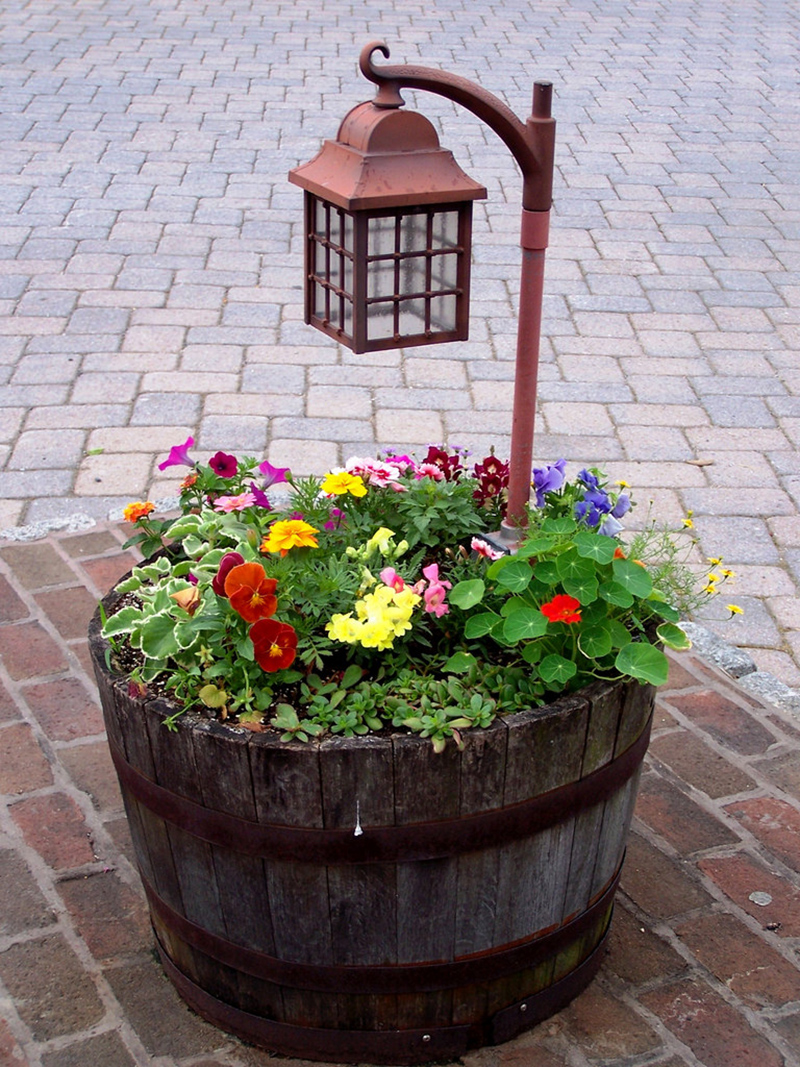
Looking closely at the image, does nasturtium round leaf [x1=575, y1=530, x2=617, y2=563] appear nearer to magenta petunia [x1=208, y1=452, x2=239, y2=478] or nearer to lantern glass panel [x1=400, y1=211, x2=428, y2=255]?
lantern glass panel [x1=400, y1=211, x2=428, y2=255]

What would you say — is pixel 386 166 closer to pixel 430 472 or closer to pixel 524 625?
pixel 430 472

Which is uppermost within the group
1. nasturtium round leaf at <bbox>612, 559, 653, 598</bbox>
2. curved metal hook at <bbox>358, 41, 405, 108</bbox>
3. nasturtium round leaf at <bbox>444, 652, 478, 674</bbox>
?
curved metal hook at <bbox>358, 41, 405, 108</bbox>

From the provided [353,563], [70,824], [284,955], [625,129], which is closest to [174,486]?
[70,824]

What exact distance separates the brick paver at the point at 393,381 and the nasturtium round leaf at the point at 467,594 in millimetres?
937

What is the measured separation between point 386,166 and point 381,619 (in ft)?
2.69

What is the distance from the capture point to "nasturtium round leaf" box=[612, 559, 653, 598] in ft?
6.95

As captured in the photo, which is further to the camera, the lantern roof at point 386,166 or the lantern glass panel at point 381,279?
the lantern glass panel at point 381,279

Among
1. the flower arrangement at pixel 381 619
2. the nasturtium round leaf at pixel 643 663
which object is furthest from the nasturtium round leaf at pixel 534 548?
the nasturtium round leaf at pixel 643 663

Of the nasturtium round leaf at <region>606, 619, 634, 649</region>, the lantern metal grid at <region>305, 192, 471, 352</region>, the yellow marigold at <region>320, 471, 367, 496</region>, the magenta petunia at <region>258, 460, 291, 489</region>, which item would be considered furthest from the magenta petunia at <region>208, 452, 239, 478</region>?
the nasturtium round leaf at <region>606, 619, 634, 649</region>

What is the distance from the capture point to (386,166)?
83.6 inches

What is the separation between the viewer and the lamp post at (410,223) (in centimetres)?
212

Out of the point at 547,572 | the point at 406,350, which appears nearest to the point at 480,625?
the point at 547,572

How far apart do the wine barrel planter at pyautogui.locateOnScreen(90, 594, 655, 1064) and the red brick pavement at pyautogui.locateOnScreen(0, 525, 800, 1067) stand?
0.13m

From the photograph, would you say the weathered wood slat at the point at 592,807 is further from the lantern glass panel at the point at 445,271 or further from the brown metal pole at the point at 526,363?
the lantern glass panel at the point at 445,271
